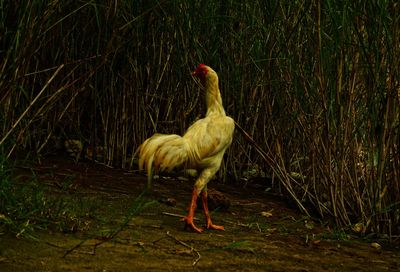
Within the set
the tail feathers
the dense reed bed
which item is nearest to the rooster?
the tail feathers

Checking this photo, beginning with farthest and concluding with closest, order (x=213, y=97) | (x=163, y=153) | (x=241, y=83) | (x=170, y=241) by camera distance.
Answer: (x=241, y=83), (x=213, y=97), (x=163, y=153), (x=170, y=241)

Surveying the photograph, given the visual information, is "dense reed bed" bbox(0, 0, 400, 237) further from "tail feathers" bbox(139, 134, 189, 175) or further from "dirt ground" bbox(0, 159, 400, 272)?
"tail feathers" bbox(139, 134, 189, 175)

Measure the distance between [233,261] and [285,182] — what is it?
1588mm

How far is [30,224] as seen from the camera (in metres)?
2.80

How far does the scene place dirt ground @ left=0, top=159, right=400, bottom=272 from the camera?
8.59 ft

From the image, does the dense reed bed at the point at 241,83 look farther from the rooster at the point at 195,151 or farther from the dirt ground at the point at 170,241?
the rooster at the point at 195,151

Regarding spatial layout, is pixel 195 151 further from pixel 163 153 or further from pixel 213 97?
pixel 213 97

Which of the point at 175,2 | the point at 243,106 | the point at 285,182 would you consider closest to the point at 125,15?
the point at 175,2

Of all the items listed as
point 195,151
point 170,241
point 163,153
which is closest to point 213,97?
point 195,151

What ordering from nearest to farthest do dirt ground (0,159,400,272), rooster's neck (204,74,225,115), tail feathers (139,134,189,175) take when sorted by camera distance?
dirt ground (0,159,400,272), tail feathers (139,134,189,175), rooster's neck (204,74,225,115)

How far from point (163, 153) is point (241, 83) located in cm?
152

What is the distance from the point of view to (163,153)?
334cm

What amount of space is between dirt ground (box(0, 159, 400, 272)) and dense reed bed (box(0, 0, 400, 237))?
257 millimetres

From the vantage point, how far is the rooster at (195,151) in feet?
11.0
